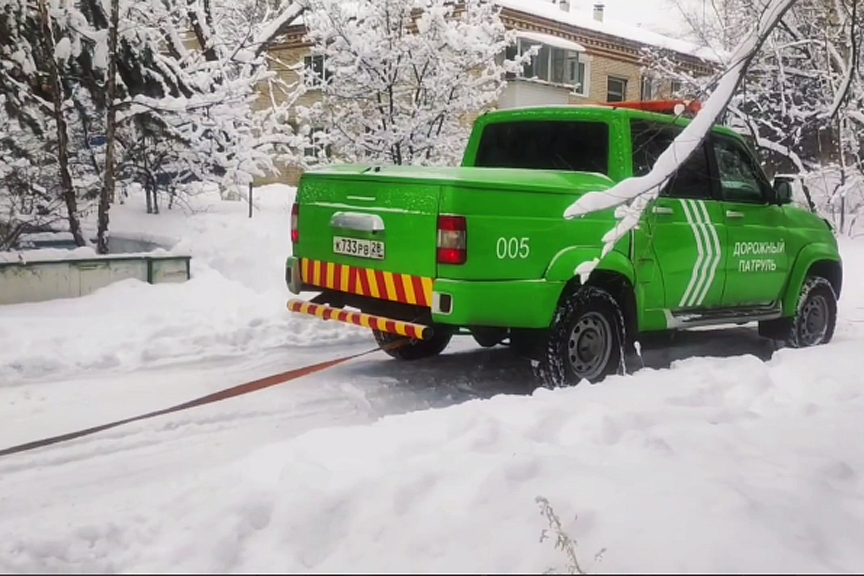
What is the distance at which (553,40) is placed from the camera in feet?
91.2

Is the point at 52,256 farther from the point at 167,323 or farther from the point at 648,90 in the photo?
the point at 648,90

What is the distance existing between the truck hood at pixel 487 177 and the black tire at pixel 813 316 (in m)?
2.90

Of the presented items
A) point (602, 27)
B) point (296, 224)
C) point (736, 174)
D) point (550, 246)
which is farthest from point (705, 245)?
point (602, 27)

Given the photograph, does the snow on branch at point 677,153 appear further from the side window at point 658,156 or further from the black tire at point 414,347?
the black tire at point 414,347

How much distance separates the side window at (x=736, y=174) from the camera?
734 cm

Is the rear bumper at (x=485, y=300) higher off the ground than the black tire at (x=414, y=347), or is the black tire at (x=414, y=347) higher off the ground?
the rear bumper at (x=485, y=300)

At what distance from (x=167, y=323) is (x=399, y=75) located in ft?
27.2

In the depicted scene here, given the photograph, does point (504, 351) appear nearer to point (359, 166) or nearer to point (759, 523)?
point (359, 166)

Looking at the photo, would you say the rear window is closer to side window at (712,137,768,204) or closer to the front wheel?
side window at (712,137,768,204)

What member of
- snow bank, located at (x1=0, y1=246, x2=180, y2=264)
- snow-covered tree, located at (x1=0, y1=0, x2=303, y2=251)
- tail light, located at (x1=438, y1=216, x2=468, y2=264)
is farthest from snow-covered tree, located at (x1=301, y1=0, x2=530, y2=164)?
tail light, located at (x1=438, y1=216, x2=468, y2=264)

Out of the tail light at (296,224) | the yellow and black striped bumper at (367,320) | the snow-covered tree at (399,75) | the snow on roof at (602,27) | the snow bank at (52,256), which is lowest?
the yellow and black striped bumper at (367,320)

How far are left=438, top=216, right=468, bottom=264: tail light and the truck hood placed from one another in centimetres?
23

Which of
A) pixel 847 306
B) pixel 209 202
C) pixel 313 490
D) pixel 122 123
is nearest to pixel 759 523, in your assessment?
pixel 313 490

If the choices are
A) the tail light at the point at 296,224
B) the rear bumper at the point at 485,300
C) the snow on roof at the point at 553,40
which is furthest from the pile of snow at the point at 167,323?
the snow on roof at the point at 553,40
